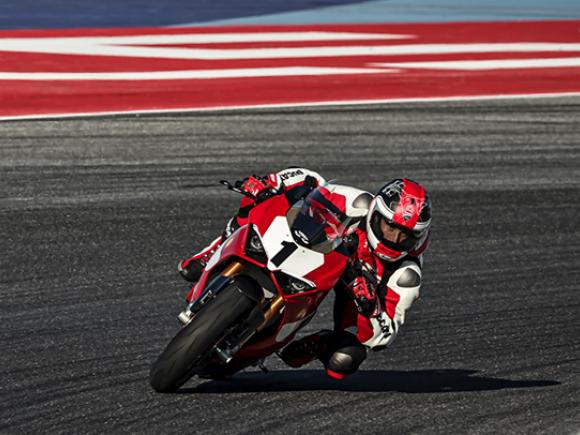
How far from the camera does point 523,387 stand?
263 inches

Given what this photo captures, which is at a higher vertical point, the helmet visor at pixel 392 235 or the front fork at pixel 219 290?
the helmet visor at pixel 392 235

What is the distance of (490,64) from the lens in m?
17.0

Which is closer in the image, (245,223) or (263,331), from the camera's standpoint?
(263,331)

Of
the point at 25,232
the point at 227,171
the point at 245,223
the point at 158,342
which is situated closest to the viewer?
the point at 245,223

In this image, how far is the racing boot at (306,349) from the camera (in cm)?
641

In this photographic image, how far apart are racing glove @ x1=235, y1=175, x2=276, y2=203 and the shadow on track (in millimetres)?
972

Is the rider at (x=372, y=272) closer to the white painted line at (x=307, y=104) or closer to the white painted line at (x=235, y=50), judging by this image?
the white painted line at (x=307, y=104)

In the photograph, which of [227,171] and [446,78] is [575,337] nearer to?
[227,171]

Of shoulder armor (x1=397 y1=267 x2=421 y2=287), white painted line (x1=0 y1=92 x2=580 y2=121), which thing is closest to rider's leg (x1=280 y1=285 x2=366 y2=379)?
shoulder armor (x1=397 y1=267 x2=421 y2=287)

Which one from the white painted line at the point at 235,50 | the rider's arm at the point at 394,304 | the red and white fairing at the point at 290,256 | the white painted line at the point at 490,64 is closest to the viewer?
the red and white fairing at the point at 290,256

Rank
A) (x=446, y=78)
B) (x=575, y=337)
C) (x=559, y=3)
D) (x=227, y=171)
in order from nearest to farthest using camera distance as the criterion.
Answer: (x=575, y=337) → (x=227, y=171) → (x=446, y=78) → (x=559, y=3)

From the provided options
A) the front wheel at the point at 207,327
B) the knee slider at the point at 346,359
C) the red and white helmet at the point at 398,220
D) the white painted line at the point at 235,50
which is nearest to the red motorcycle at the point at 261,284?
the front wheel at the point at 207,327

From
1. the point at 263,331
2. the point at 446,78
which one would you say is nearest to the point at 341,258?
the point at 263,331

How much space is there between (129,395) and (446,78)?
35.2 feet
